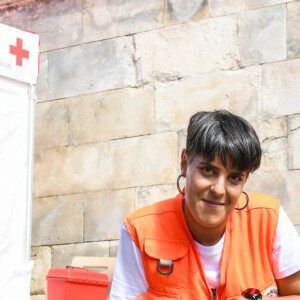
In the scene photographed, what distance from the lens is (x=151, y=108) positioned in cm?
489

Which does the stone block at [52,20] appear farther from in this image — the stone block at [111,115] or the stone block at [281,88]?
the stone block at [281,88]

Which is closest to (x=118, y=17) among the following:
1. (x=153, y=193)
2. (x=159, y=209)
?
(x=153, y=193)

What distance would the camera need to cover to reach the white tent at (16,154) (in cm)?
377

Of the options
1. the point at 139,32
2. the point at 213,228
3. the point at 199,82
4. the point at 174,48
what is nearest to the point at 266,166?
the point at 199,82

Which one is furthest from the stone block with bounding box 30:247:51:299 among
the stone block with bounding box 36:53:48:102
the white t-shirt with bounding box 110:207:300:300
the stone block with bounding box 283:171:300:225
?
the white t-shirt with bounding box 110:207:300:300

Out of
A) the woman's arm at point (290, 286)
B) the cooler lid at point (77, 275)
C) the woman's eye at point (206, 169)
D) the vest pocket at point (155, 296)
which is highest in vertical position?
the woman's eye at point (206, 169)

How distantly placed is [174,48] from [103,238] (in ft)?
4.67

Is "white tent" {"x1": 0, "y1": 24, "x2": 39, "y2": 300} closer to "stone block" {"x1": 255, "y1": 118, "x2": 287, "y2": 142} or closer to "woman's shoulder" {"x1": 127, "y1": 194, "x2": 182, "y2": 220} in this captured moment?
"woman's shoulder" {"x1": 127, "y1": 194, "x2": 182, "y2": 220}

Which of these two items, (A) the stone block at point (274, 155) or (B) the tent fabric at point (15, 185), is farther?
(A) the stone block at point (274, 155)

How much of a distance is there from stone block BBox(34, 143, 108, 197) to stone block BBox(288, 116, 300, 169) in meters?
1.36

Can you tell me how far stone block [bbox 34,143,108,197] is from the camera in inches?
198

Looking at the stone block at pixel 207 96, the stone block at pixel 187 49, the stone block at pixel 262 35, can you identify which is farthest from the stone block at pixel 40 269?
the stone block at pixel 262 35

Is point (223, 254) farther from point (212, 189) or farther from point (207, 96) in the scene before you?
point (207, 96)

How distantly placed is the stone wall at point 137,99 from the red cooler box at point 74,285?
4.88ft
